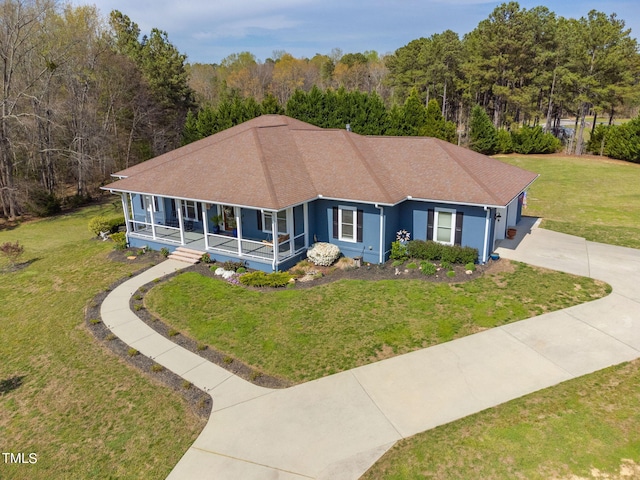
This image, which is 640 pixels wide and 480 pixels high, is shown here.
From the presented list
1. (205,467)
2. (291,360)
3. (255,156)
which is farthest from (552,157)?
(205,467)

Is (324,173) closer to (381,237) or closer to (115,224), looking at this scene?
(381,237)

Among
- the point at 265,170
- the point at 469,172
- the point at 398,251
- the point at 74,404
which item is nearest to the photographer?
the point at 74,404

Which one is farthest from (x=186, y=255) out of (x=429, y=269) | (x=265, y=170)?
(x=429, y=269)

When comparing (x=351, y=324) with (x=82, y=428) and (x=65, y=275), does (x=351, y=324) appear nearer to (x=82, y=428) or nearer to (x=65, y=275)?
(x=82, y=428)

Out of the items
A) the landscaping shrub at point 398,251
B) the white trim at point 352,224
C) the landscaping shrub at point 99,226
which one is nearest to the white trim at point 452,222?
the landscaping shrub at point 398,251

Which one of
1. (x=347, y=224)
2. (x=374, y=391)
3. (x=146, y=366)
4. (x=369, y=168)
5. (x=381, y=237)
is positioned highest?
(x=369, y=168)

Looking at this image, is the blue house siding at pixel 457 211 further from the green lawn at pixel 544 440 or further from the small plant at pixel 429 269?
the green lawn at pixel 544 440

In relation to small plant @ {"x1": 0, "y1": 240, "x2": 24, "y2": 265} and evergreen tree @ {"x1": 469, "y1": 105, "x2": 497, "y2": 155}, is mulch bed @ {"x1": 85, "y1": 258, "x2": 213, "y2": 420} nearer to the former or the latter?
small plant @ {"x1": 0, "y1": 240, "x2": 24, "y2": 265}
